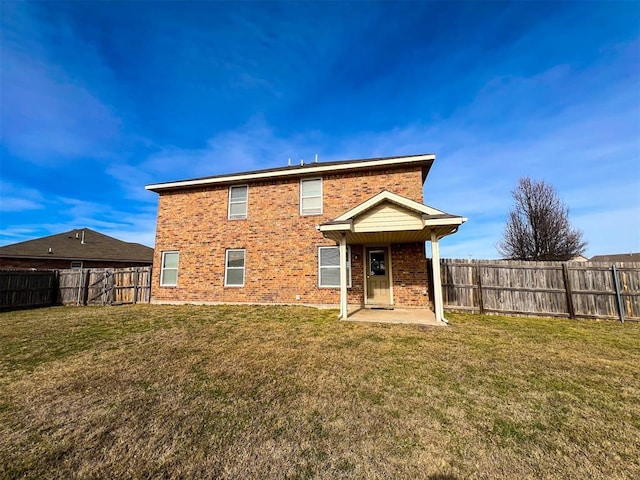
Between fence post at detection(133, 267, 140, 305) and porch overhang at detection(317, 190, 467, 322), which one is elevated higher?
porch overhang at detection(317, 190, 467, 322)

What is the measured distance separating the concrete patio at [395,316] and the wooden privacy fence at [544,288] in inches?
61.5

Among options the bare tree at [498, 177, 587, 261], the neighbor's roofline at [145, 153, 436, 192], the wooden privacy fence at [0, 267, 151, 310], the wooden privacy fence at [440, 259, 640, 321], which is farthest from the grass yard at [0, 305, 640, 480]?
the bare tree at [498, 177, 587, 261]

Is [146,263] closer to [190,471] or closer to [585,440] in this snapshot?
[190,471]

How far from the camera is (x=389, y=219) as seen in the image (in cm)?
796

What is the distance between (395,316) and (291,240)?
505 centimetres

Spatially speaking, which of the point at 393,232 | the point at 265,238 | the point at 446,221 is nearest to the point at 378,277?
the point at 393,232

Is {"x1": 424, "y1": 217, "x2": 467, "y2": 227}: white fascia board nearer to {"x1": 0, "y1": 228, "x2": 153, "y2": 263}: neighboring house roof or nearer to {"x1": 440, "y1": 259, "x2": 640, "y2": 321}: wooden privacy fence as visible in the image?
{"x1": 440, "y1": 259, "x2": 640, "y2": 321}: wooden privacy fence

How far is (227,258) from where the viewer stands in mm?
11773

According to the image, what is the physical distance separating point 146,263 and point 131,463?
82.1 feet

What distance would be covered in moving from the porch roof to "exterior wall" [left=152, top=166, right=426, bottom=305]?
7.47 feet

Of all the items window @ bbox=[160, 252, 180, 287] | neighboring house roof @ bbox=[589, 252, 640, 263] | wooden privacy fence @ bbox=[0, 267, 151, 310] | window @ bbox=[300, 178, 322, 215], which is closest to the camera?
window @ bbox=[300, 178, 322, 215]

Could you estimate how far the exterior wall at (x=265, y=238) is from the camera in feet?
34.1

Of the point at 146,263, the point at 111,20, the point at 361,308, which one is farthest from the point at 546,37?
the point at 146,263

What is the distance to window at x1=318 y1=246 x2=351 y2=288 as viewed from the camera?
10398 millimetres
